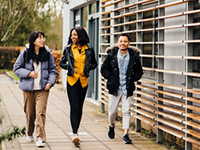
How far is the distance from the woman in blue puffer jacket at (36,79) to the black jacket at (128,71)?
968 millimetres

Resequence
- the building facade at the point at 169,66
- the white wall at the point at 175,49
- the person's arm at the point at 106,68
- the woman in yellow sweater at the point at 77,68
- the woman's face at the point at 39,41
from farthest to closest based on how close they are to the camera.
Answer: the person's arm at the point at 106,68
the woman in yellow sweater at the point at 77,68
the woman's face at the point at 39,41
the white wall at the point at 175,49
the building facade at the point at 169,66

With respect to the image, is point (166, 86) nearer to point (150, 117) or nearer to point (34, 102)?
point (150, 117)

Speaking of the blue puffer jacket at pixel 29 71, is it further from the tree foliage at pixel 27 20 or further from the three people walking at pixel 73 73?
the tree foliage at pixel 27 20

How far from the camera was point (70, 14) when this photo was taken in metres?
15.9

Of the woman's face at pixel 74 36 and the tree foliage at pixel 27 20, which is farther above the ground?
the tree foliage at pixel 27 20

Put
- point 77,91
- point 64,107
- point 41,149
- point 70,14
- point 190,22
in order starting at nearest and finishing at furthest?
point 190,22 → point 41,149 → point 77,91 → point 64,107 → point 70,14

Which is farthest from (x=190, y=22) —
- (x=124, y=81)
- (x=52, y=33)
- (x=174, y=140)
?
(x=52, y=33)

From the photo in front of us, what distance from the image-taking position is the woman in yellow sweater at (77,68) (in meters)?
7.05

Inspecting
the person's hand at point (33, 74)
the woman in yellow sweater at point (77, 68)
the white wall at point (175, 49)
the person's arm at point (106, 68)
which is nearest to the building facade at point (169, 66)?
the white wall at point (175, 49)

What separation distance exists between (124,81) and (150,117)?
0.85 metres

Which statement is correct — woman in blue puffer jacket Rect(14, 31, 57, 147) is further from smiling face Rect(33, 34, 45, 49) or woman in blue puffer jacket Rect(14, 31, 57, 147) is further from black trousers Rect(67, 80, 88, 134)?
black trousers Rect(67, 80, 88, 134)

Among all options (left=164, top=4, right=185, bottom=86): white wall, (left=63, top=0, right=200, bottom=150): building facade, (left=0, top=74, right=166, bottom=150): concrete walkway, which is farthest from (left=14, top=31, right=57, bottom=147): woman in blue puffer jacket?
(left=164, top=4, right=185, bottom=86): white wall

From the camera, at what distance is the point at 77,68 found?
278 inches

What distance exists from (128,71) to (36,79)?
5.12 feet
